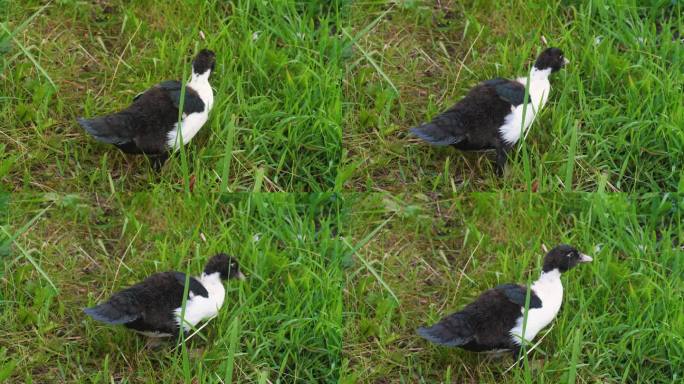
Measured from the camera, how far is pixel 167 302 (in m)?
5.91

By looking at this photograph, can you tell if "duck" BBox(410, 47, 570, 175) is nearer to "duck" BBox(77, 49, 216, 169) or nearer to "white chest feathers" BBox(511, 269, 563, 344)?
"white chest feathers" BBox(511, 269, 563, 344)

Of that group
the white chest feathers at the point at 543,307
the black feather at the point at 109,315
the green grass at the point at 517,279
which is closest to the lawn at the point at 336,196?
the green grass at the point at 517,279

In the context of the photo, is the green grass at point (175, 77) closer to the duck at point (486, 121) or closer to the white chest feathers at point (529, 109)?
the duck at point (486, 121)

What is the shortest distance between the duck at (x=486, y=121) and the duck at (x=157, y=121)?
4.17ft

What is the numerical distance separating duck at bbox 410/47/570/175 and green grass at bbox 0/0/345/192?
2.13 ft

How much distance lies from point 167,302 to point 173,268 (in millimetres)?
347

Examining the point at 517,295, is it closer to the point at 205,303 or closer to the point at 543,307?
the point at 543,307

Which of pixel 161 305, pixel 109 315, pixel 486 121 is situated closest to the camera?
pixel 109 315

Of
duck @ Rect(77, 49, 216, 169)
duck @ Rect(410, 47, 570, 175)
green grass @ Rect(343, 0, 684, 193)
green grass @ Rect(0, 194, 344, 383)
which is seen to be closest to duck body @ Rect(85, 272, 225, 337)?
green grass @ Rect(0, 194, 344, 383)

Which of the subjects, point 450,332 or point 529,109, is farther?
point 529,109

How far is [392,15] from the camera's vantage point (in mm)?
6766

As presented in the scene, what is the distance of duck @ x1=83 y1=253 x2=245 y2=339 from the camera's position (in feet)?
18.9

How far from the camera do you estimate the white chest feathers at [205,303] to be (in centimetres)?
595

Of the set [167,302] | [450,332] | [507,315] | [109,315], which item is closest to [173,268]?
[167,302]
